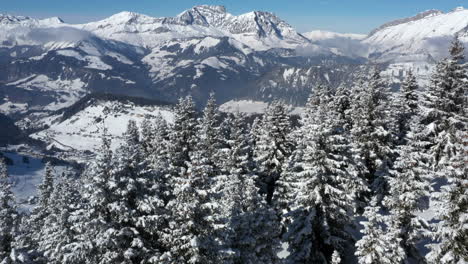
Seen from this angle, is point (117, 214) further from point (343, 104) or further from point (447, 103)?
point (343, 104)

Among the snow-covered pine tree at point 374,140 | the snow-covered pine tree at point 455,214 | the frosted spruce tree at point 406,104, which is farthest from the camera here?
the frosted spruce tree at point 406,104

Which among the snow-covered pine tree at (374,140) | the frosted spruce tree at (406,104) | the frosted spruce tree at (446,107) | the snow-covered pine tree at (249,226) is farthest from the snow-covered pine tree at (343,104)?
the snow-covered pine tree at (249,226)

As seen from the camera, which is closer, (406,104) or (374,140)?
(374,140)

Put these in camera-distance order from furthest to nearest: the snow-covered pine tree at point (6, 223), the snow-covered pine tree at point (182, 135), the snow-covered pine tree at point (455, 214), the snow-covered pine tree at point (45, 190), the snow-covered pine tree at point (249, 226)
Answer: the snow-covered pine tree at point (45, 190) → the snow-covered pine tree at point (182, 135) → the snow-covered pine tree at point (6, 223) → the snow-covered pine tree at point (249, 226) → the snow-covered pine tree at point (455, 214)

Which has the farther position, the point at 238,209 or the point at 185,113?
the point at 185,113

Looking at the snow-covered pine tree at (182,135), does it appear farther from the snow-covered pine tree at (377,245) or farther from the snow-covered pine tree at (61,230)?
the snow-covered pine tree at (377,245)

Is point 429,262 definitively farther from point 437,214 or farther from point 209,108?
point 209,108

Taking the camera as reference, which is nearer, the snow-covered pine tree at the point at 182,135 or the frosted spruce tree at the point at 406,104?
the snow-covered pine tree at the point at 182,135

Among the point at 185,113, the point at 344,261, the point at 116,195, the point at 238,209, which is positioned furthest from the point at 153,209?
the point at 344,261

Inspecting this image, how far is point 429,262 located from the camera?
2481 cm

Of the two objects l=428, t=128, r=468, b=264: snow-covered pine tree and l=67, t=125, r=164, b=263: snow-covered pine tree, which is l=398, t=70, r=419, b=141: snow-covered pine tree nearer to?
l=428, t=128, r=468, b=264: snow-covered pine tree

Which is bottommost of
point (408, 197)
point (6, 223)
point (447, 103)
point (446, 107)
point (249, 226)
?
point (6, 223)

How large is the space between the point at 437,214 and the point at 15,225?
1237 inches

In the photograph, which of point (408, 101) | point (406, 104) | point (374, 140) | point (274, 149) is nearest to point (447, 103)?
point (406, 104)
